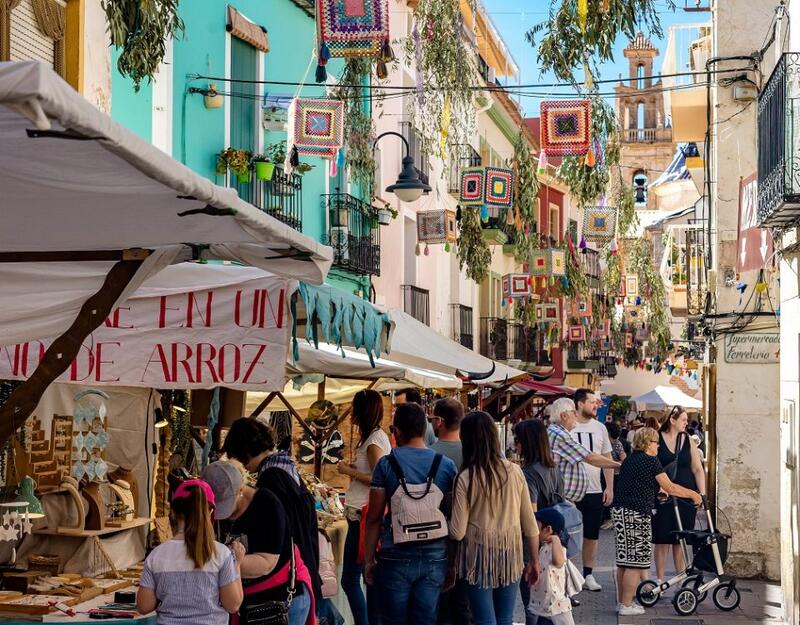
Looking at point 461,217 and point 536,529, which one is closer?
point 536,529

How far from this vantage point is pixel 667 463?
44.0 feet

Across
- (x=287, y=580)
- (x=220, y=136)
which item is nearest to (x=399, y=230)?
(x=220, y=136)

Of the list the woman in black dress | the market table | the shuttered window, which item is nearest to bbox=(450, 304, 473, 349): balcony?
the woman in black dress

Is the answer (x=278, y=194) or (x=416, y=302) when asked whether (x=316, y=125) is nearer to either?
(x=278, y=194)

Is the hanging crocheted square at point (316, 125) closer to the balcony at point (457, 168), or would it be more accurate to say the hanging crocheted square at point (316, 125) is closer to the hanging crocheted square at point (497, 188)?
the hanging crocheted square at point (497, 188)

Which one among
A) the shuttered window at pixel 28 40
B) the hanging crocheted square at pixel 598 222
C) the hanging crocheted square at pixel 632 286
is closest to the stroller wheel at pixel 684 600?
the shuttered window at pixel 28 40

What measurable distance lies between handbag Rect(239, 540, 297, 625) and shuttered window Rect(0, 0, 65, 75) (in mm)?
5789

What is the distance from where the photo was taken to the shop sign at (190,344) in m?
6.54

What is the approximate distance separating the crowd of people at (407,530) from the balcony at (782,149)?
2.33 meters

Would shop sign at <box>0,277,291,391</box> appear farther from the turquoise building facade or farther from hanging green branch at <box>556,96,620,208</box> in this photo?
hanging green branch at <box>556,96,620,208</box>

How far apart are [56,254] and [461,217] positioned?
19.0 m

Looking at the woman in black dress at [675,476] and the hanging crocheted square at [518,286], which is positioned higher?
the hanging crocheted square at [518,286]

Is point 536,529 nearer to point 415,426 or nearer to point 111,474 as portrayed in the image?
point 415,426

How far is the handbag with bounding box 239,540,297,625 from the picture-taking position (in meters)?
6.08
